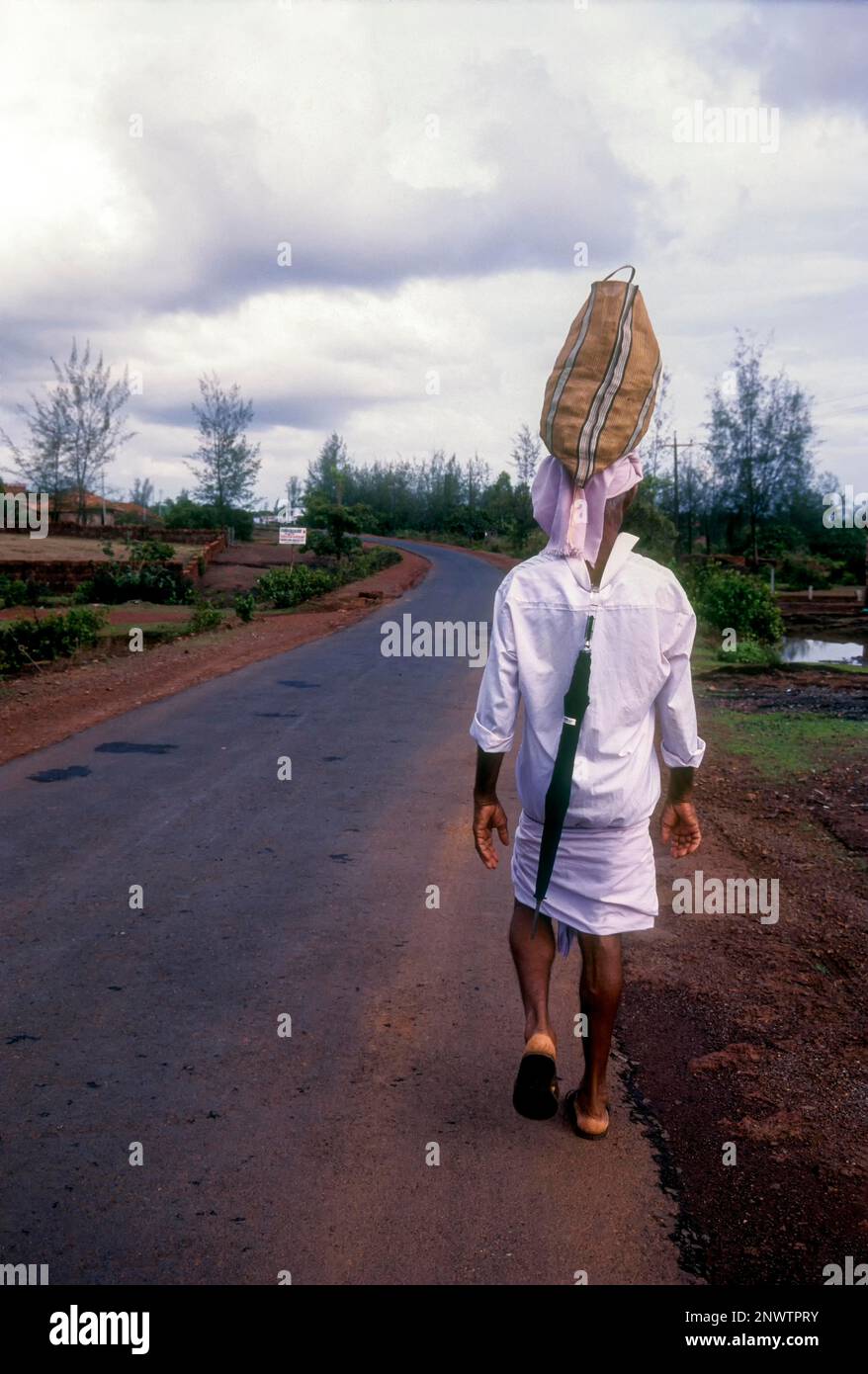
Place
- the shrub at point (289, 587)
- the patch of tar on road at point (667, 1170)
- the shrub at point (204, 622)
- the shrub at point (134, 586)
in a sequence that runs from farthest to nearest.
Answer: the shrub at point (289, 587) → the shrub at point (134, 586) → the shrub at point (204, 622) → the patch of tar on road at point (667, 1170)

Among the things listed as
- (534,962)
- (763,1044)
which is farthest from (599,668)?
(763,1044)

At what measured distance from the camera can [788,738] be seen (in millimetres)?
9867

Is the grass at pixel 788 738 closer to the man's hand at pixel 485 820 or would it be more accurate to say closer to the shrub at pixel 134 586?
the man's hand at pixel 485 820

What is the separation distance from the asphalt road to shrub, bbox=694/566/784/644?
1451 cm

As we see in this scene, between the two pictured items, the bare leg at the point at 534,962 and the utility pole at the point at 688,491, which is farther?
the utility pole at the point at 688,491

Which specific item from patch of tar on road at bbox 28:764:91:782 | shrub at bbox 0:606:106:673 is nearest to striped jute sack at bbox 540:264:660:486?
patch of tar on road at bbox 28:764:91:782

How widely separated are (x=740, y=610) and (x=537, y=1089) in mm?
18612

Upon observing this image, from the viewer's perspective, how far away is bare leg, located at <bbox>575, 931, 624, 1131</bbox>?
10.1 feet

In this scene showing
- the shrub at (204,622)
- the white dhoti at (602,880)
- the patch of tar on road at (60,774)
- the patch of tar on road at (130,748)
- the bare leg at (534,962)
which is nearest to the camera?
the white dhoti at (602,880)

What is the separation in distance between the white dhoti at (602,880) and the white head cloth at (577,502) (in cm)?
80

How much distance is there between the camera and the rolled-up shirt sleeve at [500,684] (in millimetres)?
3010

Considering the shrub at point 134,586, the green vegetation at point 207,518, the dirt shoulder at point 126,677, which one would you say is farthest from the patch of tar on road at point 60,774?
the green vegetation at point 207,518
